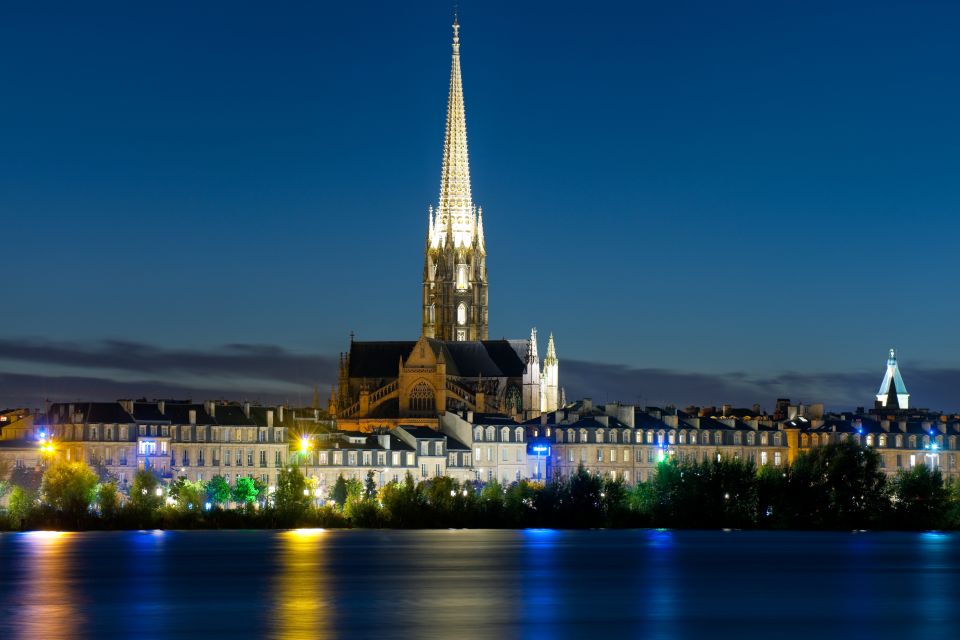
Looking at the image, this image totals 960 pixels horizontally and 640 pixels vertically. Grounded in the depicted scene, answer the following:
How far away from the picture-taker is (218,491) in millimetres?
162500

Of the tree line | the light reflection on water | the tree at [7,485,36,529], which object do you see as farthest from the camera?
the tree line

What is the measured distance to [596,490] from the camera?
138 meters

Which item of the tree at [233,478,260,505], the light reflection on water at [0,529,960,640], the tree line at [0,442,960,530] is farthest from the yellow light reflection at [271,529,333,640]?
the tree at [233,478,260,505]

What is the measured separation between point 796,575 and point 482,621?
2883 cm

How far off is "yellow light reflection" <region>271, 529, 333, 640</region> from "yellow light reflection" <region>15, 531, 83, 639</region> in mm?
6906

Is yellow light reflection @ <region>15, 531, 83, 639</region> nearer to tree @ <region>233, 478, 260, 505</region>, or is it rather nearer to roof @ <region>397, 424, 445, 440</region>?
tree @ <region>233, 478, 260, 505</region>

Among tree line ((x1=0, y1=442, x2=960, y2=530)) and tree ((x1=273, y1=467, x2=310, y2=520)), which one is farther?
tree ((x1=273, y1=467, x2=310, y2=520))

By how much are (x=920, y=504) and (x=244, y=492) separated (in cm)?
5283

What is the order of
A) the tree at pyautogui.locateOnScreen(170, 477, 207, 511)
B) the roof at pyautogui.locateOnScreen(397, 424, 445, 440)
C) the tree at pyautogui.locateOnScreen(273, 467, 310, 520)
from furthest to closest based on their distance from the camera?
1. the roof at pyautogui.locateOnScreen(397, 424, 445, 440)
2. the tree at pyautogui.locateOnScreen(170, 477, 207, 511)
3. the tree at pyautogui.locateOnScreen(273, 467, 310, 520)

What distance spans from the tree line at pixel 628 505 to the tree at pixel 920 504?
62 millimetres

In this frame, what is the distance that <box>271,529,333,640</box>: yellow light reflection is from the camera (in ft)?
225

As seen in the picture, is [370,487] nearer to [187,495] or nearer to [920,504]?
[187,495]

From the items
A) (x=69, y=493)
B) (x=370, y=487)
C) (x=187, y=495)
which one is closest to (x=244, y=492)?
(x=370, y=487)

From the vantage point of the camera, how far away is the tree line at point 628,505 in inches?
5241
